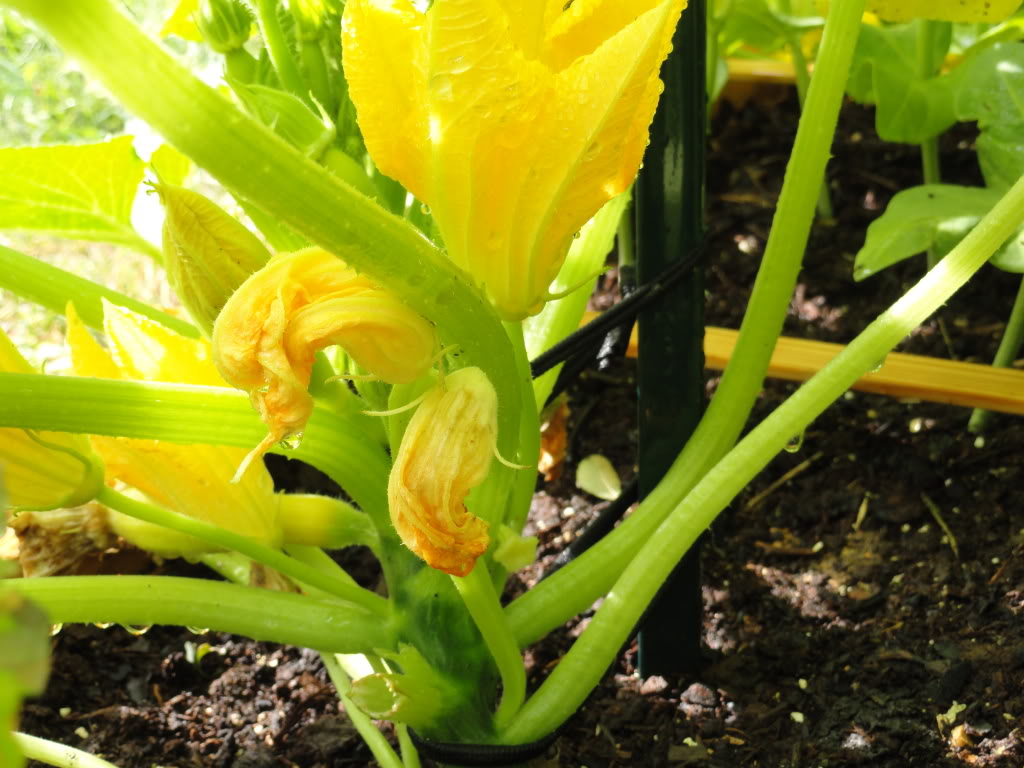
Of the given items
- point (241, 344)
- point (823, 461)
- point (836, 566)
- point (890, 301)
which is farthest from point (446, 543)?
point (890, 301)

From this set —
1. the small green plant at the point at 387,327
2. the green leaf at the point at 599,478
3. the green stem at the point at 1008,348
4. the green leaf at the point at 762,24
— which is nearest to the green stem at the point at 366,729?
the small green plant at the point at 387,327

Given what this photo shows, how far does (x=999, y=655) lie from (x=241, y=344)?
79 cm

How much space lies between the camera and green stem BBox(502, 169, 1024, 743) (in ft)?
2.37

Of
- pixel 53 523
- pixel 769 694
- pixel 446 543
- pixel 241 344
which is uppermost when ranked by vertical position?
pixel 241 344

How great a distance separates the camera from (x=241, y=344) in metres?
0.55

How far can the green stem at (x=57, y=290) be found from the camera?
0.83m

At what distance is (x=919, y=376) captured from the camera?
1267mm

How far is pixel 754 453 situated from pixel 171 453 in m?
0.41

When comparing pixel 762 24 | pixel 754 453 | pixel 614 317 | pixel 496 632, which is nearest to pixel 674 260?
pixel 614 317

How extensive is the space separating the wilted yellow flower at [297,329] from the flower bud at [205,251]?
0.09 meters

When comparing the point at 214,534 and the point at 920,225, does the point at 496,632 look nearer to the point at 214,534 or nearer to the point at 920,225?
the point at 214,534

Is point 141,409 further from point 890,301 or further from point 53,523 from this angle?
point 890,301

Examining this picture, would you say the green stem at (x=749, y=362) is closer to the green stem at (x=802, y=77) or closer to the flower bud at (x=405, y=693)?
the flower bud at (x=405, y=693)

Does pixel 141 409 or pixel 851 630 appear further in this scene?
pixel 851 630
